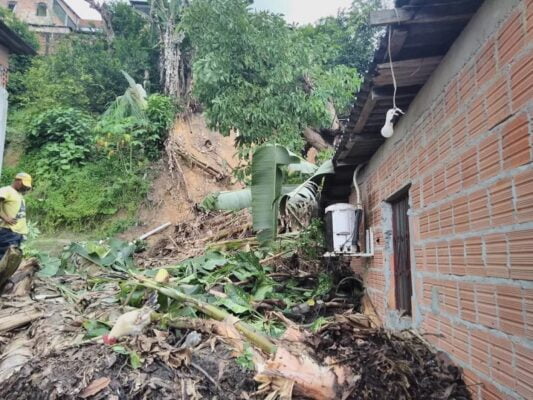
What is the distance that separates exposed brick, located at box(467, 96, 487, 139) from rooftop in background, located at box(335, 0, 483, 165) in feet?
1.66

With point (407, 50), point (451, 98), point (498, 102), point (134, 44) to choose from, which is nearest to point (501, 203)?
point (498, 102)

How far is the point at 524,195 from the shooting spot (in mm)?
1953

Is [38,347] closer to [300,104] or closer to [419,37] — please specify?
[419,37]

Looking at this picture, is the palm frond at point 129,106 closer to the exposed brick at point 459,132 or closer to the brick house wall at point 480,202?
the brick house wall at point 480,202

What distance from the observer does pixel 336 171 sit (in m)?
6.19

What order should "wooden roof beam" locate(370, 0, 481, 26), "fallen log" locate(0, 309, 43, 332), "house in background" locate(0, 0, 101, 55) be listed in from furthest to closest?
"house in background" locate(0, 0, 101, 55) < "fallen log" locate(0, 309, 43, 332) < "wooden roof beam" locate(370, 0, 481, 26)

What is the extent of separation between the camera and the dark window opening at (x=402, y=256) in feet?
13.3

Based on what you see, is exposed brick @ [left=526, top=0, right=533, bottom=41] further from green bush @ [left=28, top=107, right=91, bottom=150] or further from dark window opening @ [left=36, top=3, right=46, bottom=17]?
dark window opening @ [left=36, top=3, right=46, bottom=17]

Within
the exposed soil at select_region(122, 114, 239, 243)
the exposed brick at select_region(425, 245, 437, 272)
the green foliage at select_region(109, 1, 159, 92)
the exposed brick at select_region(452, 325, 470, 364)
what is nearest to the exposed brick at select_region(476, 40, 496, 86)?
the exposed brick at select_region(425, 245, 437, 272)

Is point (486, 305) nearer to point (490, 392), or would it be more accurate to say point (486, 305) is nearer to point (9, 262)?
point (490, 392)

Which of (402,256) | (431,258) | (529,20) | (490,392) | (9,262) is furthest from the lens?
(9,262)

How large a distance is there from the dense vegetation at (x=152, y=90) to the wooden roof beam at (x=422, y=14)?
20.7 feet

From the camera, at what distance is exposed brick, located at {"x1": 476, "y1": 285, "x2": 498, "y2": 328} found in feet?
7.34

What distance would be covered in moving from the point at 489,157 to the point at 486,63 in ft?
1.76
